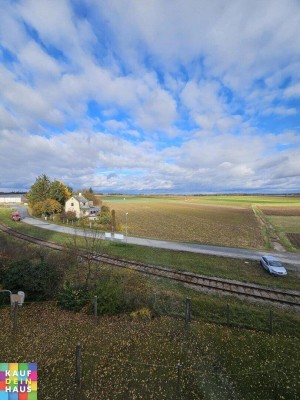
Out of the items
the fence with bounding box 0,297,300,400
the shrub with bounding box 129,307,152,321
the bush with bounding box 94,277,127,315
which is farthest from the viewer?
the bush with bounding box 94,277,127,315

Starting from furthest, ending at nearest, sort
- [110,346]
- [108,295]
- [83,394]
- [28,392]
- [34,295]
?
1. [34,295]
2. [108,295]
3. [110,346]
4. [83,394]
5. [28,392]

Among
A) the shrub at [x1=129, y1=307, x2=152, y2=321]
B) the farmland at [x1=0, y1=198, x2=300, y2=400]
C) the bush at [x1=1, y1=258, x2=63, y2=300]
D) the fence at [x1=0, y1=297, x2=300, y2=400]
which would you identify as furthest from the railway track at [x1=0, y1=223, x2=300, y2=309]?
the shrub at [x1=129, y1=307, x2=152, y2=321]

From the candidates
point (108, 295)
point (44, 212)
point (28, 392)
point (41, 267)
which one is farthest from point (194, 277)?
point (44, 212)

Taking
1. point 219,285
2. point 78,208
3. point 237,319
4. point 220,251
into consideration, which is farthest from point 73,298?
point 78,208

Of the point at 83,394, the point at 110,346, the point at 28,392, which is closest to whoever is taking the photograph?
the point at 28,392

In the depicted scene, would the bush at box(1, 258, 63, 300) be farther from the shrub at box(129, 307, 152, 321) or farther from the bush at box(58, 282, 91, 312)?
the shrub at box(129, 307, 152, 321)

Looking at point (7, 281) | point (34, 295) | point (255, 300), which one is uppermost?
point (7, 281)

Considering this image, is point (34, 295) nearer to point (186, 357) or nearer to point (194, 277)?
point (186, 357)
